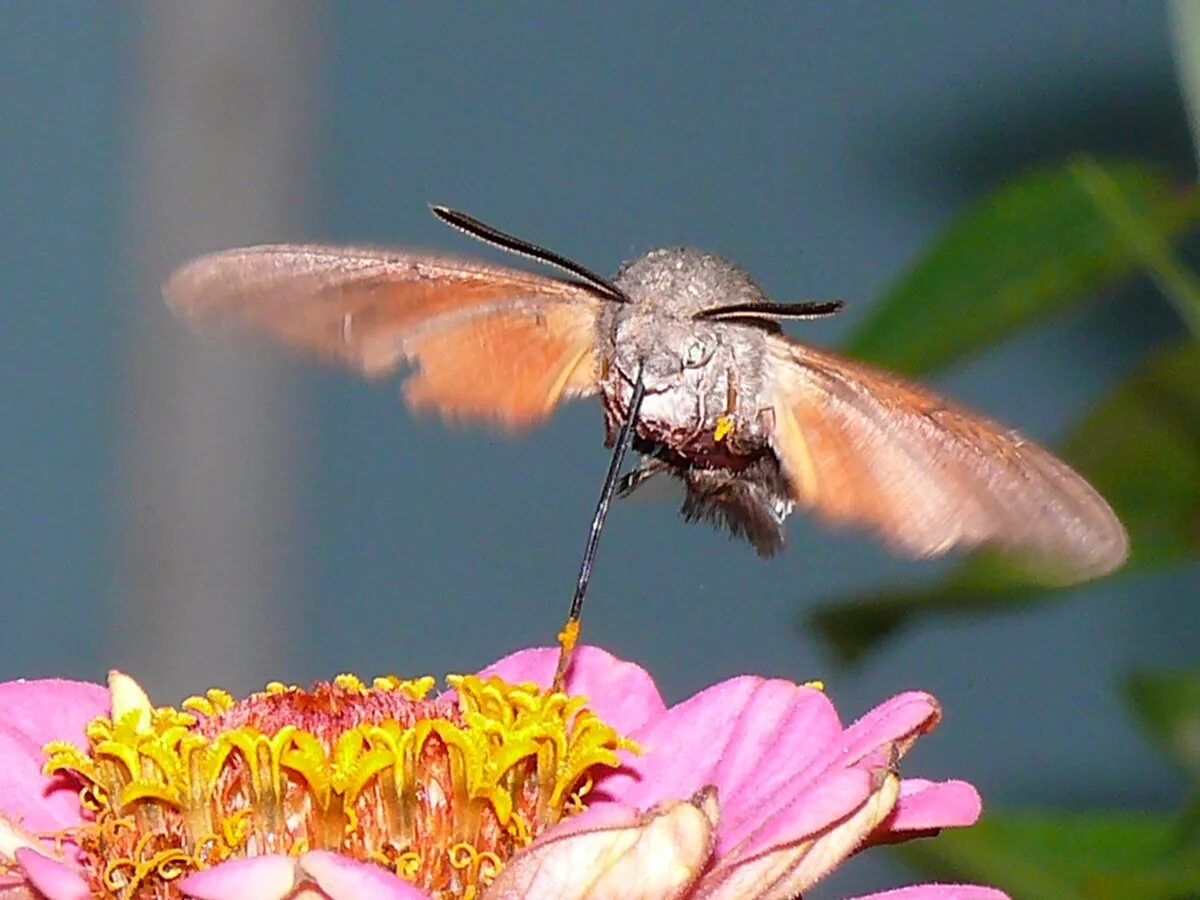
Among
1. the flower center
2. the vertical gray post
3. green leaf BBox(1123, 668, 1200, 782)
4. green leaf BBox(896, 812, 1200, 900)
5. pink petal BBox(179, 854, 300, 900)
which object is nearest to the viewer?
pink petal BBox(179, 854, 300, 900)

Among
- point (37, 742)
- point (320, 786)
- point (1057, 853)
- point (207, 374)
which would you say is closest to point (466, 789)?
point (320, 786)

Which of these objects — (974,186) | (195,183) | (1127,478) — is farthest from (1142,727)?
(974,186)

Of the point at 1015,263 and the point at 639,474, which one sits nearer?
the point at 639,474

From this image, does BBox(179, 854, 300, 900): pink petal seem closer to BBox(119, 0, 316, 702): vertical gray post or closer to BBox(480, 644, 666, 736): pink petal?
BBox(480, 644, 666, 736): pink petal

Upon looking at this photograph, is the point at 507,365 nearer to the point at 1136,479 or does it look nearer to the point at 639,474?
the point at 639,474

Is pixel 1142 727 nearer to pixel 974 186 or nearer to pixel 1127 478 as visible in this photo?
pixel 1127 478

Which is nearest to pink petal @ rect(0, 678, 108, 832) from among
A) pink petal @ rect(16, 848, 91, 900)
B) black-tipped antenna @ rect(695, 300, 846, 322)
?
pink petal @ rect(16, 848, 91, 900)

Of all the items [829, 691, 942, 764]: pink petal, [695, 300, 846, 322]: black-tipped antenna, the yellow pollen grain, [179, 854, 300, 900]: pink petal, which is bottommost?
[179, 854, 300, 900]: pink petal
